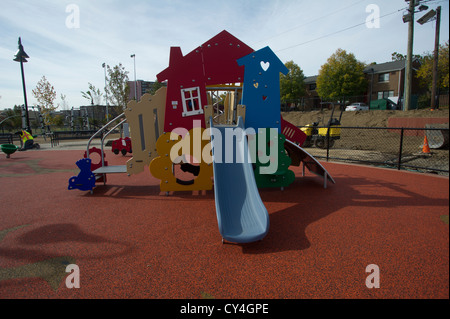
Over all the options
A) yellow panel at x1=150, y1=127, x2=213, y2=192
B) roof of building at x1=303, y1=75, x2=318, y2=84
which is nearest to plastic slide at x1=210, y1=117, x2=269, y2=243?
yellow panel at x1=150, y1=127, x2=213, y2=192

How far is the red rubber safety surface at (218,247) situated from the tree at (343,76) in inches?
1382

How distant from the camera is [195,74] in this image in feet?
18.4

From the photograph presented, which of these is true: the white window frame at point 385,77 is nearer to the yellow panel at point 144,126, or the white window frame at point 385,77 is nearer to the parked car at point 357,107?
the parked car at point 357,107

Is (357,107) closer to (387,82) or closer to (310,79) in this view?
(387,82)

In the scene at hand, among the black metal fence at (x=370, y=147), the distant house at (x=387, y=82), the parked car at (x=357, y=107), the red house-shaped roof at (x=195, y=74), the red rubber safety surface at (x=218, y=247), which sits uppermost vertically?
the distant house at (x=387, y=82)

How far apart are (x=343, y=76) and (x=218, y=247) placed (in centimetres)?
3918

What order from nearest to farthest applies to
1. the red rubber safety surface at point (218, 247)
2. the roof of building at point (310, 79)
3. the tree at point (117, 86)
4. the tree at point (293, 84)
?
the red rubber safety surface at point (218, 247), the tree at point (117, 86), the tree at point (293, 84), the roof of building at point (310, 79)

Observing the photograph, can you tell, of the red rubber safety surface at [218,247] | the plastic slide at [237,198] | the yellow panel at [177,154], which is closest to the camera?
the red rubber safety surface at [218,247]

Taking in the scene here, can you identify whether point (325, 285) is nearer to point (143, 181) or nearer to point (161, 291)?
point (161, 291)

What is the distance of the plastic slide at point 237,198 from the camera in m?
3.28

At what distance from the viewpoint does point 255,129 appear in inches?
226

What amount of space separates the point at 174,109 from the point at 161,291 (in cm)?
400

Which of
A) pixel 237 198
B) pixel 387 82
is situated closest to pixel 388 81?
pixel 387 82

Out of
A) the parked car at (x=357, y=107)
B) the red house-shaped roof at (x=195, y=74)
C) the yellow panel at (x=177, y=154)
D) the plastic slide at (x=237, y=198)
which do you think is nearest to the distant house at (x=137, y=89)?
the red house-shaped roof at (x=195, y=74)
